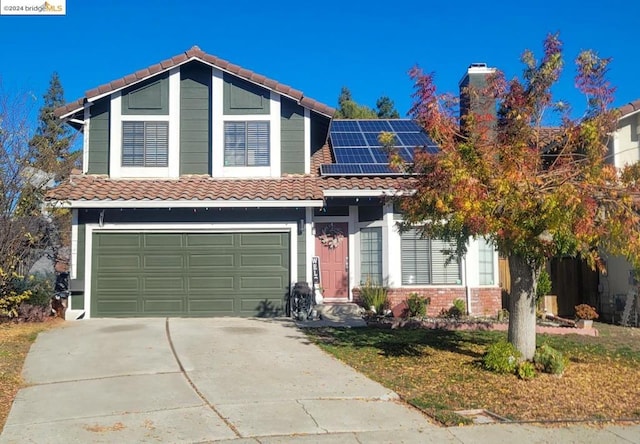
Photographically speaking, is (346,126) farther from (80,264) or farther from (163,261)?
(80,264)

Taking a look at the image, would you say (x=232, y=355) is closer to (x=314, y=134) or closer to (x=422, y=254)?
(x=422, y=254)

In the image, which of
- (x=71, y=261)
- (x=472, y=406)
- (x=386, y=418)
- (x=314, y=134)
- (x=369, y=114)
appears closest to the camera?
(x=386, y=418)

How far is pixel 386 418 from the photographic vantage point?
6.38 meters

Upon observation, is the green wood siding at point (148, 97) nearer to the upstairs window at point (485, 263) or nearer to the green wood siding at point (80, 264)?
the green wood siding at point (80, 264)

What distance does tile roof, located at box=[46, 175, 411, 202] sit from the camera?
13.4 metres

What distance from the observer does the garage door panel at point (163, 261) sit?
46.1 ft

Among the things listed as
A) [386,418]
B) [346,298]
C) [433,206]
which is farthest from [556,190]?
[346,298]

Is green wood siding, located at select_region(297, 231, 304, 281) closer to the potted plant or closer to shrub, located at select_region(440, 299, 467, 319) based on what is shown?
shrub, located at select_region(440, 299, 467, 319)

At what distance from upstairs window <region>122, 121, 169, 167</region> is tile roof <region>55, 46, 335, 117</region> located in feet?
3.16

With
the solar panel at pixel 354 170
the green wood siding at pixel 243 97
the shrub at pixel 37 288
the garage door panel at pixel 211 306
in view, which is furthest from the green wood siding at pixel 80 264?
the solar panel at pixel 354 170

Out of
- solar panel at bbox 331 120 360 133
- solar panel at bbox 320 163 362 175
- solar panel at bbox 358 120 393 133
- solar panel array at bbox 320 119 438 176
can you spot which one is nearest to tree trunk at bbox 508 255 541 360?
solar panel array at bbox 320 119 438 176

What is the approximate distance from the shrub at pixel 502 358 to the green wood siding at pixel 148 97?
32.3 ft

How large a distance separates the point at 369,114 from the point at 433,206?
1202 inches

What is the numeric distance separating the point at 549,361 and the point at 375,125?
12.4 m
